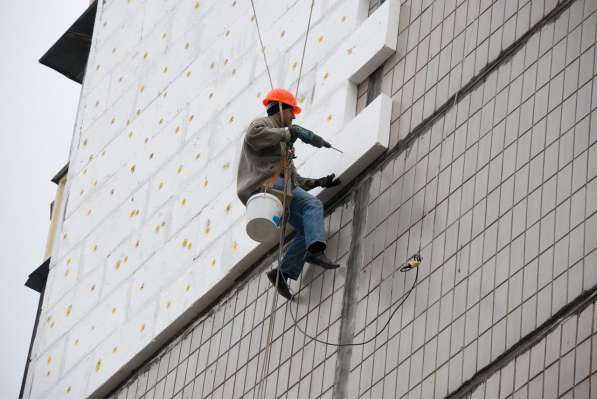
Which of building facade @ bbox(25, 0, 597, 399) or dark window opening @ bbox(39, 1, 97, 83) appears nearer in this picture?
building facade @ bbox(25, 0, 597, 399)

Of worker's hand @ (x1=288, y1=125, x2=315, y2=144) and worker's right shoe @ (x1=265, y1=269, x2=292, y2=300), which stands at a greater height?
worker's hand @ (x1=288, y1=125, x2=315, y2=144)

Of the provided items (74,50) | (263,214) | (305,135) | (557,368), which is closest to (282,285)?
(263,214)

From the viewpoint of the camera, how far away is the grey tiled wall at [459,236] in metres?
9.27

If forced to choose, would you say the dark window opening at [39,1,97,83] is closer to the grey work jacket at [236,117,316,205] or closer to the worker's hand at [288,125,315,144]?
the grey work jacket at [236,117,316,205]

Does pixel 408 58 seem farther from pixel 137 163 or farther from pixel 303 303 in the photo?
pixel 137 163

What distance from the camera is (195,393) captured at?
39.3 feet

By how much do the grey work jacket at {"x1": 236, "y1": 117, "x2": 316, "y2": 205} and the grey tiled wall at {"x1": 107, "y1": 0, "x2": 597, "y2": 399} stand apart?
614 mm

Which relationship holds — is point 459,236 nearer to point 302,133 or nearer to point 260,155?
point 302,133

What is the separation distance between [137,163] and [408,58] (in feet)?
12.8

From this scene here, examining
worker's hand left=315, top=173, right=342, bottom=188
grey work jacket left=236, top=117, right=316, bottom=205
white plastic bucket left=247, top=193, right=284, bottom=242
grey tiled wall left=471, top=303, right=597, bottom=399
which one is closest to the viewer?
grey tiled wall left=471, top=303, right=597, bottom=399

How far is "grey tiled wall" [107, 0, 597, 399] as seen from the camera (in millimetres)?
9266

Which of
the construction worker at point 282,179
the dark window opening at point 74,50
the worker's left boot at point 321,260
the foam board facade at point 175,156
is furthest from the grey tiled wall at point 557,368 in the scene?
the dark window opening at point 74,50

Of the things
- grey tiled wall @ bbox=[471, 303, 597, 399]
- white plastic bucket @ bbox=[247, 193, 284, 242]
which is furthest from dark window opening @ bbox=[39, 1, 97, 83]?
grey tiled wall @ bbox=[471, 303, 597, 399]

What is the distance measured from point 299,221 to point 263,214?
497 mm
